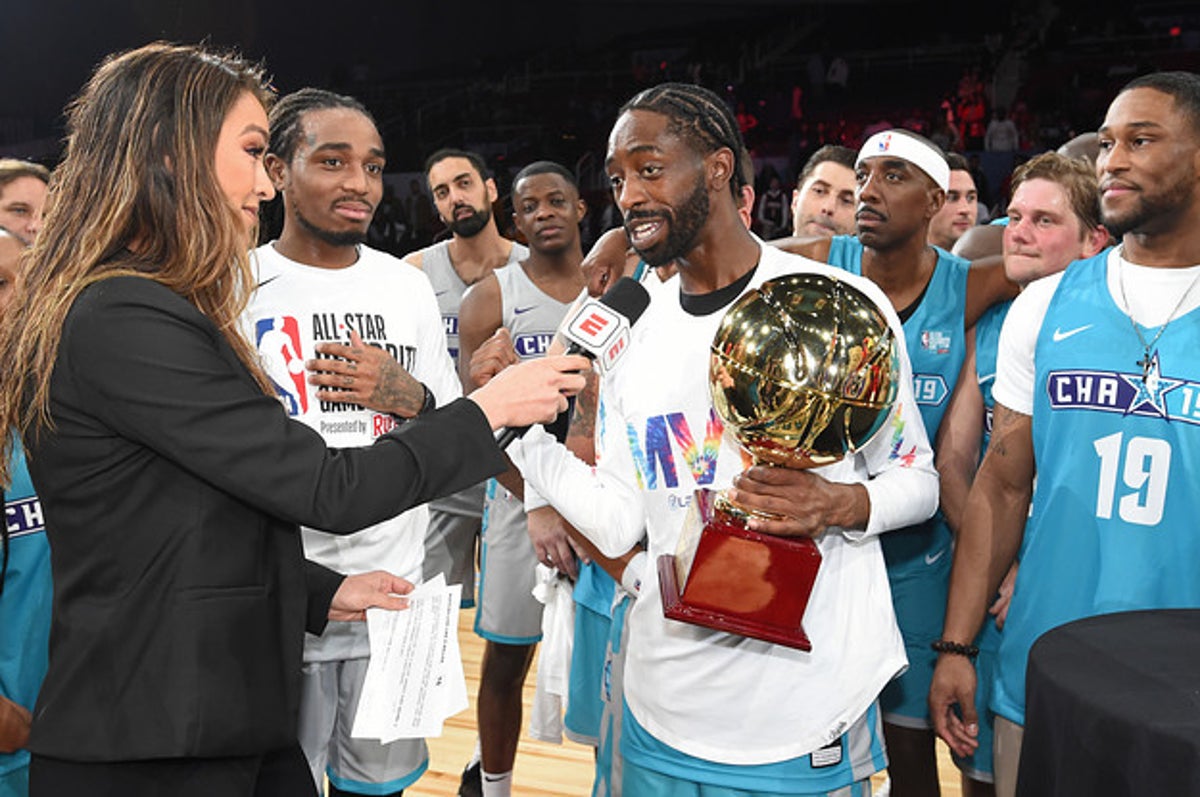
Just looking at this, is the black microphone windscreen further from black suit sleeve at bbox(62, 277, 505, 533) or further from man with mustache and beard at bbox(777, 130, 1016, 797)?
man with mustache and beard at bbox(777, 130, 1016, 797)

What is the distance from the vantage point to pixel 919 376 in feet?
8.84

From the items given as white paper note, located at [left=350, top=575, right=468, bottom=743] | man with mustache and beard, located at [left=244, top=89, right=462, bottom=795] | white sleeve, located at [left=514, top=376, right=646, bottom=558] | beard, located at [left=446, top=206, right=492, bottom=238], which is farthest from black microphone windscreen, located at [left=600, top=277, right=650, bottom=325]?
beard, located at [left=446, top=206, right=492, bottom=238]

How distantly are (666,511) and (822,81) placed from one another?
1243 centimetres

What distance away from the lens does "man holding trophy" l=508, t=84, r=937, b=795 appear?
157cm

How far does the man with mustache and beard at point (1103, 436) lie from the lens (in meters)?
1.92

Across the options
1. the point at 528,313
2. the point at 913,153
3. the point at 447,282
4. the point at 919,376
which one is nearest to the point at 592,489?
the point at 919,376

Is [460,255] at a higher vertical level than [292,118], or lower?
lower

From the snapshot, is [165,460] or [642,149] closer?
[165,460]

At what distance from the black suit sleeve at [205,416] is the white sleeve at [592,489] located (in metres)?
0.37

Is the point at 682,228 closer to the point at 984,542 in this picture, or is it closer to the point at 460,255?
the point at 984,542

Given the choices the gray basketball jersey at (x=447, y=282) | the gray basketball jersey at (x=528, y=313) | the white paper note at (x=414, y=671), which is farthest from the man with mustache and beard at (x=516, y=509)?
the white paper note at (x=414, y=671)

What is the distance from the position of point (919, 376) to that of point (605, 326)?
1.27 m

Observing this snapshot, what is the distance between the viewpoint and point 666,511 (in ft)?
5.94

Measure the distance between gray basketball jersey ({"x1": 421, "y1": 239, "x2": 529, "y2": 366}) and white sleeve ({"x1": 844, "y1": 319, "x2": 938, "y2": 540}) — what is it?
2861mm
